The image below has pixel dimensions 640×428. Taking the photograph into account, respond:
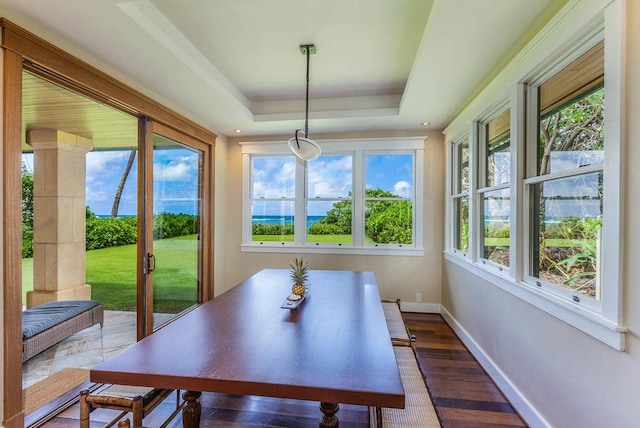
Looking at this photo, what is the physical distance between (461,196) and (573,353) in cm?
211

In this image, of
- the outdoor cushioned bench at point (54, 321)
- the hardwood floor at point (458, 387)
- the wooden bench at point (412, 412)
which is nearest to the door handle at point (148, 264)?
the outdoor cushioned bench at point (54, 321)

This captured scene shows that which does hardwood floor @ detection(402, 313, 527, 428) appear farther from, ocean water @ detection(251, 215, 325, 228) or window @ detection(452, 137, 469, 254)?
ocean water @ detection(251, 215, 325, 228)

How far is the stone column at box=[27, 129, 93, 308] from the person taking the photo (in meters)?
2.59

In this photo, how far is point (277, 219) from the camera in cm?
447

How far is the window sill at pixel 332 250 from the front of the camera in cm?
411

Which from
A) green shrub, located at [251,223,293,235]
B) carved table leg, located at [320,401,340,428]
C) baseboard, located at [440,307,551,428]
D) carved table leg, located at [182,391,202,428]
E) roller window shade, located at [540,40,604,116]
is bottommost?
baseboard, located at [440,307,551,428]

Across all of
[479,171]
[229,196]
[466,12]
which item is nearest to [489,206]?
[479,171]

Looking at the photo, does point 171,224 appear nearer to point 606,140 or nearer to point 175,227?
point 175,227

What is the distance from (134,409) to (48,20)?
7.33 feet

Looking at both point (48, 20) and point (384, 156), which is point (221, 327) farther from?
point (384, 156)

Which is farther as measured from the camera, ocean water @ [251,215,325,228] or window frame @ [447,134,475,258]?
ocean water @ [251,215,325,228]

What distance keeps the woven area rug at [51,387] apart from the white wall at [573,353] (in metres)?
3.28

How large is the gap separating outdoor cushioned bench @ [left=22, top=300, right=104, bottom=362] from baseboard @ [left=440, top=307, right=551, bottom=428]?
342 cm

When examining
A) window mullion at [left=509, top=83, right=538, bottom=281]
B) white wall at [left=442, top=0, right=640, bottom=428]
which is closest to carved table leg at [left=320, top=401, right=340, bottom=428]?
white wall at [left=442, top=0, right=640, bottom=428]
